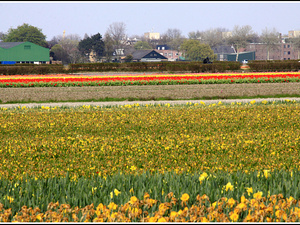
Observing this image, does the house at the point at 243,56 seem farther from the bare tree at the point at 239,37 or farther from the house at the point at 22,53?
the house at the point at 22,53

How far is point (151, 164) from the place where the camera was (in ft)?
22.0

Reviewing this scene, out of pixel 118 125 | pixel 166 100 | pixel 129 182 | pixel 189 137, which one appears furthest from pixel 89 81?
pixel 129 182

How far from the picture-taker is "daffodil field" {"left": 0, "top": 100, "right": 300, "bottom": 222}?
13.0ft

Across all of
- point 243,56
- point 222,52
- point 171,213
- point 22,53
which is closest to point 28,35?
point 22,53

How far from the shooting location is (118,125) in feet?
35.8

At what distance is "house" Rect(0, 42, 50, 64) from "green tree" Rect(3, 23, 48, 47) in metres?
17.2

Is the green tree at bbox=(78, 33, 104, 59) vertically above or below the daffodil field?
above

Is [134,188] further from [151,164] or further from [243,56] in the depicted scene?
[243,56]

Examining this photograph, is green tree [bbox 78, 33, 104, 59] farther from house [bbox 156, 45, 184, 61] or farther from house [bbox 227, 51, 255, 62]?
house [bbox 156, 45, 184, 61]

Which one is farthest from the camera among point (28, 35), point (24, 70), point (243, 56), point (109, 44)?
point (243, 56)

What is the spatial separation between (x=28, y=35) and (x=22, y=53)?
2085 centimetres

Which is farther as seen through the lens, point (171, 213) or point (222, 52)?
point (222, 52)

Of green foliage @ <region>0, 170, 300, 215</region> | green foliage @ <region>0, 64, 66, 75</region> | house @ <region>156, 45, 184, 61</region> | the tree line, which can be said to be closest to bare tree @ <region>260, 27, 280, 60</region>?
the tree line

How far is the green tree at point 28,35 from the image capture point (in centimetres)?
10788
